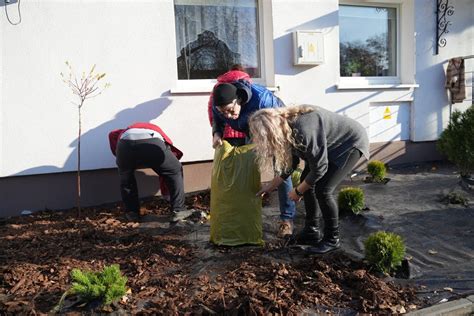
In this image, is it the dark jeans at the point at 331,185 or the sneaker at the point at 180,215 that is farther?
the sneaker at the point at 180,215

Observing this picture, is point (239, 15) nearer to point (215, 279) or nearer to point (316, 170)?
point (316, 170)

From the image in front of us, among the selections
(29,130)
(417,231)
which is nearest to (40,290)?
(29,130)

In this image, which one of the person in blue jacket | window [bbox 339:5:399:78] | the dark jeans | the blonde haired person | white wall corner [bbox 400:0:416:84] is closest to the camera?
the blonde haired person

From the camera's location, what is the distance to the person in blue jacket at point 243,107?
10.8 ft

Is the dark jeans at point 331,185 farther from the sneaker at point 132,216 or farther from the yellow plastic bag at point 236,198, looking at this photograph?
the sneaker at point 132,216

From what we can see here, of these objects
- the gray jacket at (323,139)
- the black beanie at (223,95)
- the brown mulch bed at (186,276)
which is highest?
the black beanie at (223,95)

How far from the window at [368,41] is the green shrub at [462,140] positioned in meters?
2.35

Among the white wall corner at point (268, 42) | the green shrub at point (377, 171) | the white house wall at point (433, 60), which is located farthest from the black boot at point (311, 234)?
the white house wall at point (433, 60)

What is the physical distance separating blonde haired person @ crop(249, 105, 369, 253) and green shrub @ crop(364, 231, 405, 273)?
41 cm

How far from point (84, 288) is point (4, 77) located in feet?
10.3

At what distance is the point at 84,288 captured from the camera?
8.21ft

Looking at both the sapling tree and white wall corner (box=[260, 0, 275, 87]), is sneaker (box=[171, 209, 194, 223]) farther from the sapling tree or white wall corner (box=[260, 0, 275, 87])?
white wall corner (box=[260, 0, 275, 87])

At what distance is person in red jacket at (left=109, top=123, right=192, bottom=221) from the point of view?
13.6ft

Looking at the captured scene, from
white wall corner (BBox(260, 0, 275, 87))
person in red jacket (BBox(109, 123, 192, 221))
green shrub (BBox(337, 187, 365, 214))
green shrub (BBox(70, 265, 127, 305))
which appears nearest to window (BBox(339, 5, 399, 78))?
white wall corner (BBox(260, 0, 275, 87))
